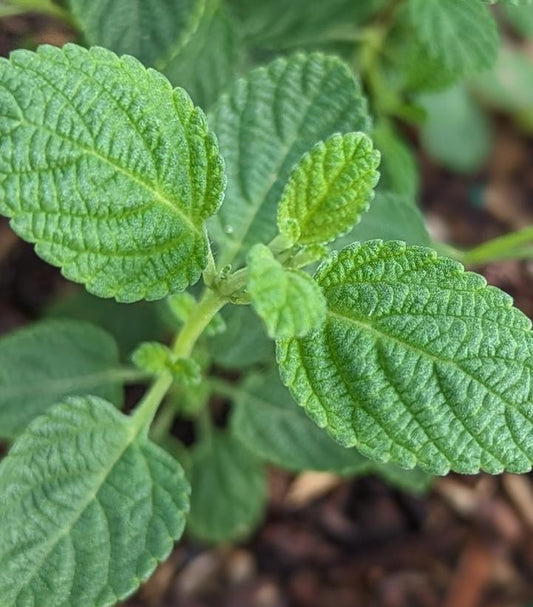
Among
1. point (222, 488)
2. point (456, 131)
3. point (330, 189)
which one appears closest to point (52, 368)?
point (222, 488)

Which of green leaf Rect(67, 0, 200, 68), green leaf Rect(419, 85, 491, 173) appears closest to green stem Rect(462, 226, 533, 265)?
green leaf Rect(67, 0, 200, 68)

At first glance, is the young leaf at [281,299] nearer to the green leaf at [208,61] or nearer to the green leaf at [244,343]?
the green leaf at [244,343]

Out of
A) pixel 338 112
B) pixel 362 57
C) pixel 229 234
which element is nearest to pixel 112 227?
pixel 229 234

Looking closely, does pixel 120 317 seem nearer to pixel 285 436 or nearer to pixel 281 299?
pixel 285 436

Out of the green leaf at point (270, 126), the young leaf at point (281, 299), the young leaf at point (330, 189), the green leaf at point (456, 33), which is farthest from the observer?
the green leaf at point (456, 33)

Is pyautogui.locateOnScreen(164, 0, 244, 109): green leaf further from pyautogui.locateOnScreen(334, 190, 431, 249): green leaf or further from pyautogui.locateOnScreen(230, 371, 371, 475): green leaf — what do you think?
pyautogui.locateOnScreen(230, 371, 371, 475): green leaf

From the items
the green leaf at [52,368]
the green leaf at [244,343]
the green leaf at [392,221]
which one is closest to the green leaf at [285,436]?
the green leaf at [244,343]
